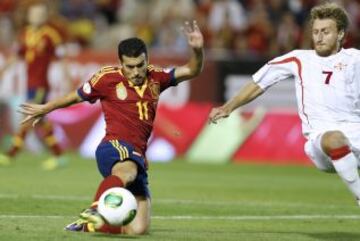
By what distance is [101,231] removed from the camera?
9.70 metres

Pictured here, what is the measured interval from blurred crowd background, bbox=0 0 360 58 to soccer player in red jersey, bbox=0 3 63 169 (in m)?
4.36

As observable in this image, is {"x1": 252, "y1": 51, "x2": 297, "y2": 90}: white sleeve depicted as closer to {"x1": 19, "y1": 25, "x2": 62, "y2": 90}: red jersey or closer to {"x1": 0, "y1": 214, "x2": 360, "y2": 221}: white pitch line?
{"x1": 0, "y1": 214, "x2": 360, "y2": 221}: white pitch line

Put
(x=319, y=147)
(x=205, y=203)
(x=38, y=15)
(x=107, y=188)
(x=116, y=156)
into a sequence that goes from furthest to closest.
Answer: (x=38, y=15), (x=205, y=203), (x=116, y=156), (x=319, y=147), (x=107, y=188)

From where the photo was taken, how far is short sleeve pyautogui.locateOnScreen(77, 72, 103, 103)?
32.9 feet

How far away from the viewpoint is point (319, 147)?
9547 mm

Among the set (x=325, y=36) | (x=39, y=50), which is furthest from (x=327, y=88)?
(x=39, y=50)

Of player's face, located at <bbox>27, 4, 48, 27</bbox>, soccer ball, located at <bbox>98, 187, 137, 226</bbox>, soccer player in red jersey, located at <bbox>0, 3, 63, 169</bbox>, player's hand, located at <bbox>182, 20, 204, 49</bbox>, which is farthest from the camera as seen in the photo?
soccer player in red jersey, located at <bbox>0, 3, 63, 169</bbox>

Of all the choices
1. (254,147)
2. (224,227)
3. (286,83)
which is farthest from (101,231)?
(286,83)

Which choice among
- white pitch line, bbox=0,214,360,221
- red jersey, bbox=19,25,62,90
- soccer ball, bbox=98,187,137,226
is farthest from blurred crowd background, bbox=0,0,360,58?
soccer ball, bbox=98,187,137,226

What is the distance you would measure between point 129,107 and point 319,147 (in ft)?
5.69

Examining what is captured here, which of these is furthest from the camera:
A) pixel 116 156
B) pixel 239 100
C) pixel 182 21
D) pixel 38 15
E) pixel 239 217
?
pixel 182 21

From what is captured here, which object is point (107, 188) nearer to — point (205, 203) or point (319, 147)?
point (319, 147)

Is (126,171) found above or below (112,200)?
above

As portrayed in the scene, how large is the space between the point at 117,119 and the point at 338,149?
2.01 metres
